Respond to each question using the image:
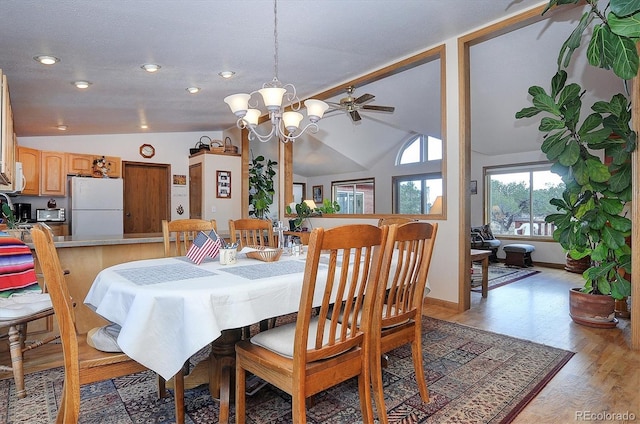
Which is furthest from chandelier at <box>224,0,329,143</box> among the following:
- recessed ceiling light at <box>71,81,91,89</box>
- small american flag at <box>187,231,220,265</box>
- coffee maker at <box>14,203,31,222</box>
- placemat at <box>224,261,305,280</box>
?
coffee maker at <box>14,203,31,222</box>

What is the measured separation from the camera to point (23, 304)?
213 cm

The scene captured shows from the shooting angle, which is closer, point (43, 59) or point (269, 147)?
point (43, 59)

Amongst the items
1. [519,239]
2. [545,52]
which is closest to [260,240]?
[545,52]

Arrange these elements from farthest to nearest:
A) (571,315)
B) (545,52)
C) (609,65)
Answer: (545,52), (571,315), (609,65)

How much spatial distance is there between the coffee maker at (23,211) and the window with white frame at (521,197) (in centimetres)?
812

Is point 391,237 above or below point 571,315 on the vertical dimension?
above

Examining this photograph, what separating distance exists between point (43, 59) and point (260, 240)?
7.70 feet

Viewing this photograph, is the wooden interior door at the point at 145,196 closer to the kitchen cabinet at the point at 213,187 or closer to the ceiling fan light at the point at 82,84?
the kitchen cabinet at the point at 213,187

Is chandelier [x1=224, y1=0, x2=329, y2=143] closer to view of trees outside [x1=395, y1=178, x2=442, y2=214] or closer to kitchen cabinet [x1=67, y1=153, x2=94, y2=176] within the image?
kitchen cabinet [x1=67, y1=153, x2=94, y2=176]

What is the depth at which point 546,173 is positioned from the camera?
22.6 feet

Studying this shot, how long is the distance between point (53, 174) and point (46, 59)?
3.17 meters

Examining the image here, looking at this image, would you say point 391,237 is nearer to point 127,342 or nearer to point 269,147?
point 127,342

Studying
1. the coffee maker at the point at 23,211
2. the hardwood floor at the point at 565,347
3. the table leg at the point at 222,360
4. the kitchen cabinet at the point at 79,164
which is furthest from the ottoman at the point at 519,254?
the coffee maker at the point at 23,211

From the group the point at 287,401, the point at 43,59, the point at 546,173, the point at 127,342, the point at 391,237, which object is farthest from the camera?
the point at 546,173
